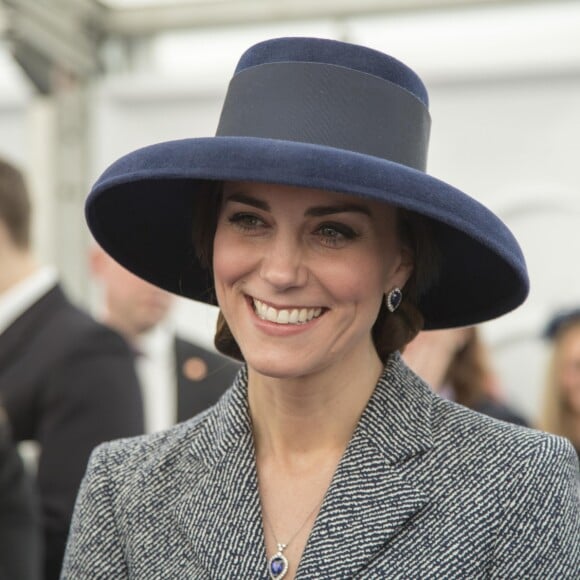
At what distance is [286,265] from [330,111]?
0.83 ft

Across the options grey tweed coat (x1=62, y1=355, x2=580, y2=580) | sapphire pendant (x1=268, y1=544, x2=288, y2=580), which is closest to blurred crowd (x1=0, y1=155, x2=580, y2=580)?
grey tweed coat (x1=62, y1=355, x2=580, y2=580)

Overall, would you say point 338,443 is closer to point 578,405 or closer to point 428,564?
point 428,564

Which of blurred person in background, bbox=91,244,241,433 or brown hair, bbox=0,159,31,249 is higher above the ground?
brown hair, bbox=0,159,31,249

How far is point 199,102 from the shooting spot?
19.3 feet

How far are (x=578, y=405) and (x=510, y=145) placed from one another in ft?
5.03

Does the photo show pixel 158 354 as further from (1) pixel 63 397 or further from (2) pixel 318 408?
(2) pixel 318 408

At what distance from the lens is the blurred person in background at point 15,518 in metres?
2.72

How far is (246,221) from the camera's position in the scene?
2.05 m

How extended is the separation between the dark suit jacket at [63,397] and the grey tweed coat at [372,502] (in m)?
1.04

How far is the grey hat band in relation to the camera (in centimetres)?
195

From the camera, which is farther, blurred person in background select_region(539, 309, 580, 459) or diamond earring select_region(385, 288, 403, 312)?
blurred person in background select_region(539, 309, 580, 459)

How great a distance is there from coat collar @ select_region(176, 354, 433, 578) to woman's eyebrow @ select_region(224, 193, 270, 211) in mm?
391

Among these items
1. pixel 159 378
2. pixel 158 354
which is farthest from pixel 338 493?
pixel 158 354

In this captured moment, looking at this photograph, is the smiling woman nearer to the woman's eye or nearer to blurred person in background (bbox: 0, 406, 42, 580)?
the woman's eye
